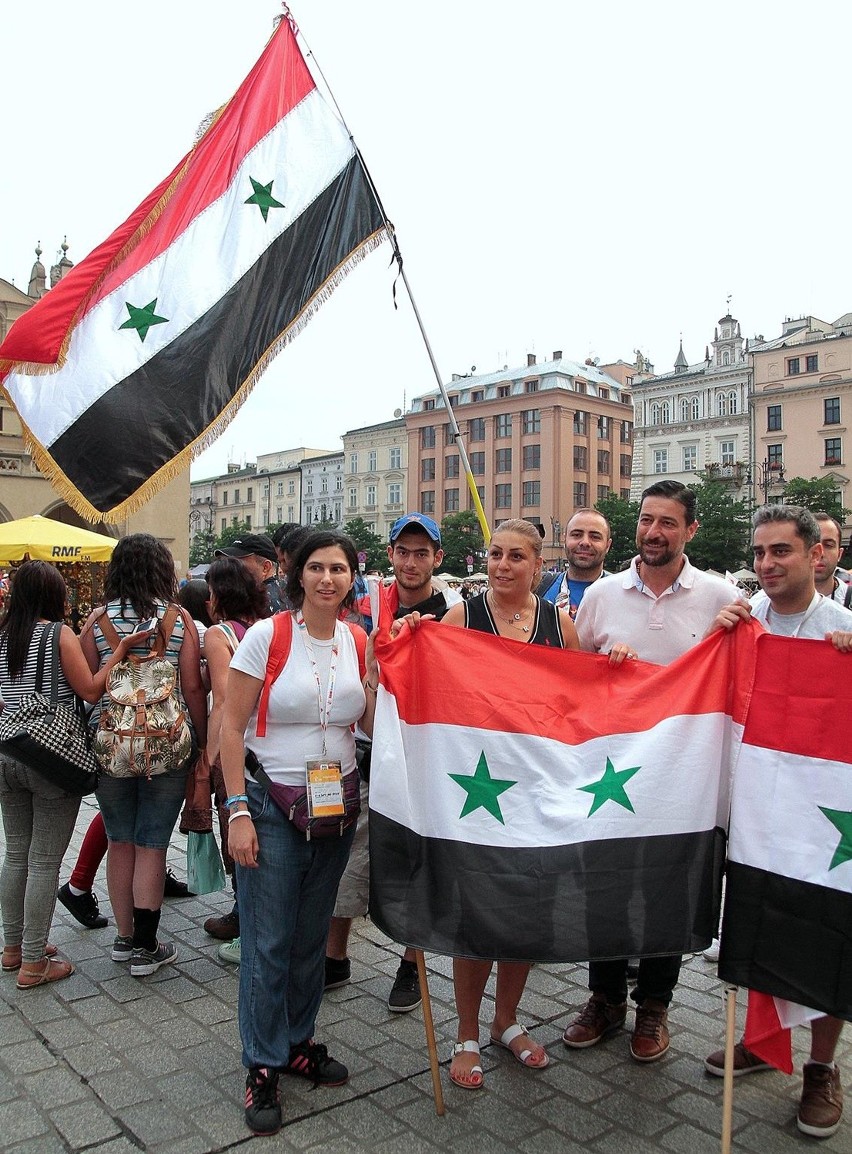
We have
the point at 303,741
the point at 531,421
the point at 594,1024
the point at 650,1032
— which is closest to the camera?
the point at 303,741

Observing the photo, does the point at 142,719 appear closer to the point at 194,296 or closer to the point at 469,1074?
the point at 469,1074

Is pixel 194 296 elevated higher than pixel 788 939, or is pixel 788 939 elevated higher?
pixel 194 296

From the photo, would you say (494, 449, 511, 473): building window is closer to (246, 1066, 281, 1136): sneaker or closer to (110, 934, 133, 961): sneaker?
(110, 934, 133, 961): sneaker

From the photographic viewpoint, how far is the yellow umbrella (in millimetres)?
13133

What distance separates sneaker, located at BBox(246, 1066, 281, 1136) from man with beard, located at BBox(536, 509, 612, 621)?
323cm

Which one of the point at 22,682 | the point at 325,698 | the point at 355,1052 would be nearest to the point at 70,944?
the point at 22,682

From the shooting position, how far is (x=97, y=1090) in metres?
3.55

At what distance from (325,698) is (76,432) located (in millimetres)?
2926

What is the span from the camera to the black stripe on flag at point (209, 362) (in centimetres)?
547

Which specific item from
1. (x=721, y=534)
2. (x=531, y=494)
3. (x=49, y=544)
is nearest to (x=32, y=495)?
(x=49, y=544)

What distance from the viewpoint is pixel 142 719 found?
4.45 m

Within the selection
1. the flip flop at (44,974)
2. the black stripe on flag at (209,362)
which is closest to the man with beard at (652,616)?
the flip flop at (44,974)

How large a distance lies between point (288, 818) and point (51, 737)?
1.64 m

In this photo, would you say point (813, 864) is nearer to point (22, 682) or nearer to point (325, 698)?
point (325, 698)
